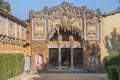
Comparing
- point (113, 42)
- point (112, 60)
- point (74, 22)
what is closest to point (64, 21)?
point (74, 22)

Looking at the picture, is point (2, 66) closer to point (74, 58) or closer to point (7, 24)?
point (7, 24)

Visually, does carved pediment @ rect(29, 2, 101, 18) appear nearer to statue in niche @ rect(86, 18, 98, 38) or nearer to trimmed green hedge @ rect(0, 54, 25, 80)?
statue in niche @ rect(86, 18, 98, 38)

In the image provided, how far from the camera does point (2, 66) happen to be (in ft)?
99.6

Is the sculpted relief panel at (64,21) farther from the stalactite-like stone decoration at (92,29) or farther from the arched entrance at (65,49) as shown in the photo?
the arched entrance at (65,49)

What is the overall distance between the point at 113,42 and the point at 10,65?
1774 centimetres

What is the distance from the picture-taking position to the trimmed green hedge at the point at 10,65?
3048 cm

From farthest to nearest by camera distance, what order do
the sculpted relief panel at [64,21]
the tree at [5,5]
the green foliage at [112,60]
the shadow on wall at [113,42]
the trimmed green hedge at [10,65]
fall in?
the tree at [5,5], the sculpted relief panel at [64,21], the shadow on wall at [113,42], the green foliage at [112,60], the trimmed green hedge at [10,65]

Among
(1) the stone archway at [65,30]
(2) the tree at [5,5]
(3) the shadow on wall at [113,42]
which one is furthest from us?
(2) the tree at [5,5]

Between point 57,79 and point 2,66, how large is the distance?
647cm

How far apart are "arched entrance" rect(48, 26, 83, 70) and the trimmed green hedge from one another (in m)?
7.11

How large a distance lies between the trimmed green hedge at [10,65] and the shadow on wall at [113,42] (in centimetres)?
1139

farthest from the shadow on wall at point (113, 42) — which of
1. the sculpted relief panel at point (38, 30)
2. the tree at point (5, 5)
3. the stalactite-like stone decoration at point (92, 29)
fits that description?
the tree at point (5, 5)

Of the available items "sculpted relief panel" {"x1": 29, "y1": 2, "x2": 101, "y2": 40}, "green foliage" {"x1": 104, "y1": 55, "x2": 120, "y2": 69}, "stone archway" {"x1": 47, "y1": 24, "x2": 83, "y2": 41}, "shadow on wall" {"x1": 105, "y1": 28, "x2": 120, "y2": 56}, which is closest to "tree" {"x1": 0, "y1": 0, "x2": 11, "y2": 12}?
"sculpted relief panel" {"x1": 29, "y1": 2, "x2": 101, "y2": 40}

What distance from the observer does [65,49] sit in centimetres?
4909
